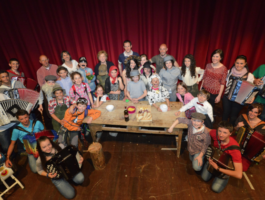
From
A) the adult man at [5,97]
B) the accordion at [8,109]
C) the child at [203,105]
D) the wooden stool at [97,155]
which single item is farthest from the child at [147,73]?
the adult man at [5,97]

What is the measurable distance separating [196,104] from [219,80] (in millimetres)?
1026

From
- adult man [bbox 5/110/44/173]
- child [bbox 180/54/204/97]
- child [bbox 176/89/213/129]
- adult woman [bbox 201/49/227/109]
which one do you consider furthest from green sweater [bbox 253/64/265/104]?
adult man [bbox 5/110/44/173]

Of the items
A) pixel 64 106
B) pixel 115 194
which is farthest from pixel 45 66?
pixel 115 194

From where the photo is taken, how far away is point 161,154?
315 cm

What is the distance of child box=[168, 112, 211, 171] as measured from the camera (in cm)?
232

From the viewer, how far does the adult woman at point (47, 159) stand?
7.22 ft

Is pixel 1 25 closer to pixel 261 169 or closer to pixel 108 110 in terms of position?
pixel 108 110

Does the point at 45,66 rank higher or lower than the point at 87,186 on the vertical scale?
higher

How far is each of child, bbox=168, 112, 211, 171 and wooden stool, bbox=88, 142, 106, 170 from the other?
1.42 metres

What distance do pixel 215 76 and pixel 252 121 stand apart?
126cm

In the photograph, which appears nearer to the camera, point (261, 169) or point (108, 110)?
point (261, 169)

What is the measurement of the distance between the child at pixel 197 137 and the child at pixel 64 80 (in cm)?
283

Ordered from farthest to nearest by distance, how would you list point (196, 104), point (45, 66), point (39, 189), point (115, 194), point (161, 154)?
point (45, 66)
point (161, 154)
point (196, 104)
point (39, 189)
point (115, 194)

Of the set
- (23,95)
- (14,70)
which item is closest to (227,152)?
(23,95)
